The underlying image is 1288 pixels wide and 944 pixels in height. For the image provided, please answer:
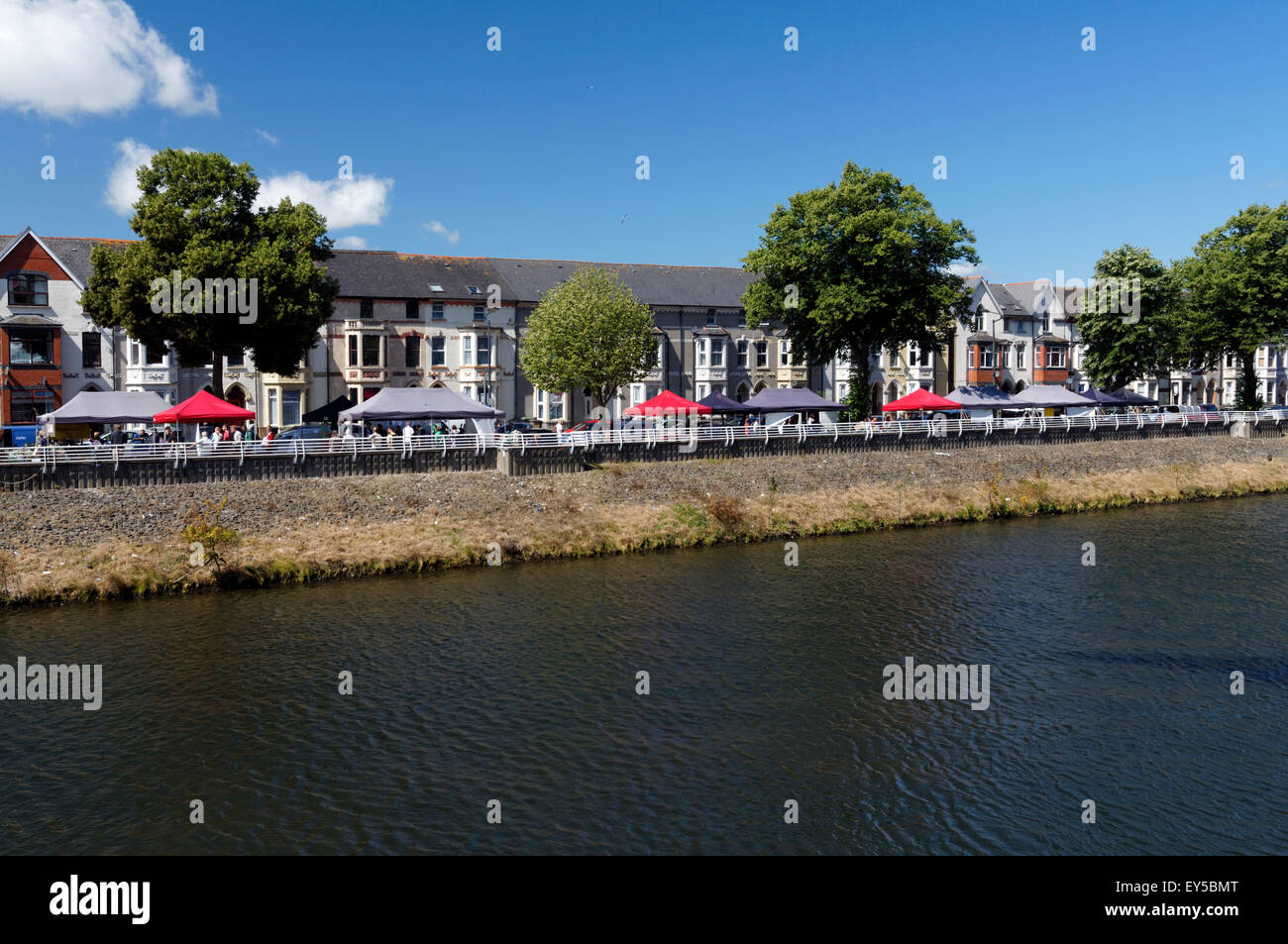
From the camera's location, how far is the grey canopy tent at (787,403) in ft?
176

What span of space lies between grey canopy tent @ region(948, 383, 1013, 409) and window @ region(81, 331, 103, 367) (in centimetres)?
5674

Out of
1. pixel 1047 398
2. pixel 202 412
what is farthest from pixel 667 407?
pixel 1047 398

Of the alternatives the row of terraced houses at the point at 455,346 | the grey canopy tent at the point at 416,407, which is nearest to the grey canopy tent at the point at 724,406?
the row of terraced houses at the point at 455,346

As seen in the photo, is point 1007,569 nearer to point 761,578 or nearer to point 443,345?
point 761,578

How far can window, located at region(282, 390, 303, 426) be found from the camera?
6181 centimetres

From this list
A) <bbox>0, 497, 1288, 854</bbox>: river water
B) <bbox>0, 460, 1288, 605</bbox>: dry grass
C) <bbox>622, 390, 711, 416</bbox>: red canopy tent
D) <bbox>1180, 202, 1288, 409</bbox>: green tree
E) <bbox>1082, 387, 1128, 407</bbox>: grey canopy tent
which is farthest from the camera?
<bbox>1180, 202, 1288, 409</bbox>: green tree

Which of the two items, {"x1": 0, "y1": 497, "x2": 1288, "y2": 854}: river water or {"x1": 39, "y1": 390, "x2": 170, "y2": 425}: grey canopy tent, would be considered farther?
{"x1": 39, "y1": 390, "x2": 170, "y2": 425}: grey canopy tent

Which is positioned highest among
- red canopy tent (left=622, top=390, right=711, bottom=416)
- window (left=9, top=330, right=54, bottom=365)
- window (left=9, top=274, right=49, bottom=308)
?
window (left=9, top=274, right=49, bottom=308)

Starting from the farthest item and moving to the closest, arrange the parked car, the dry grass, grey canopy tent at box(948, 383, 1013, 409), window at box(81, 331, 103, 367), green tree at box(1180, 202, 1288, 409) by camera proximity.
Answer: green tree at box(1180, 202, 1288, 409) < grey canopy tent at box(948, 383, 1013, 409) < window at box(81, 331, 103, 367) < the parked car < the dry grass

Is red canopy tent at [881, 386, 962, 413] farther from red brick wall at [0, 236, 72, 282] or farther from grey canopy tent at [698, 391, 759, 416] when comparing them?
red brick wall at [0, 236, 72, 282]

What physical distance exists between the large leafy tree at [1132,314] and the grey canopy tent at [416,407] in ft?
184

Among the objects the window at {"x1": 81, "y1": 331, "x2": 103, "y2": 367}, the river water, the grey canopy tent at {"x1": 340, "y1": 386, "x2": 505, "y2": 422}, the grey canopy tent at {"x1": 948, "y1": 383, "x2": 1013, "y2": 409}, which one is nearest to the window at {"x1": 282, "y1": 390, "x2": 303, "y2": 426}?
the window at {"x1": 81, "y1": 331, "x2": 103, "y2": 367}

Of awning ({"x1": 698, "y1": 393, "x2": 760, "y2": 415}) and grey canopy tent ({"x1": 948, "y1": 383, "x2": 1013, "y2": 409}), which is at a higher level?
grey canopy tent ({"x1": 948, "y1": 383, "x2": 1013, "y2": 409})

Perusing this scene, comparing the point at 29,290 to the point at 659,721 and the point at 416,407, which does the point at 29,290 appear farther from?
the point at 659,721
